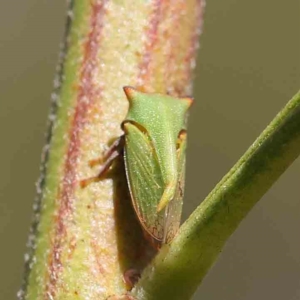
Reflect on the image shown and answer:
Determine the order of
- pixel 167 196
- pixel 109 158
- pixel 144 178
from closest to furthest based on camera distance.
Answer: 1. pixel 167 196
2. pixel 109 158
3. pixel 144 178

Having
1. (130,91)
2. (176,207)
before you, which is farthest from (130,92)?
(176,207)

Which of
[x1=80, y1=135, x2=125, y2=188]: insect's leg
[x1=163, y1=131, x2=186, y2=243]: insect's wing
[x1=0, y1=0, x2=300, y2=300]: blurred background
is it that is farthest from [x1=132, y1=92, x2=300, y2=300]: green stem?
[x1=0, y1=0, x2=300, y2=300]: blurred background

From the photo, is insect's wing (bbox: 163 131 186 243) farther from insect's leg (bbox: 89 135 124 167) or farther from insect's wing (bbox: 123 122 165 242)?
insect's leg (bbox: 89 135 124 167)

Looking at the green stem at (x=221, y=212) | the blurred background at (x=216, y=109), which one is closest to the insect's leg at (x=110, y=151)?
the green stem at (x=221, y=212)

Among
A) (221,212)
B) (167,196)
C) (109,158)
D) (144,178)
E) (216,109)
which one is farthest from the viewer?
(216,109)

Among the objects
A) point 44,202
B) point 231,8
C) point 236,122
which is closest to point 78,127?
point 44,202

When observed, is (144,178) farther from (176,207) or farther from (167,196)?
(167,196)

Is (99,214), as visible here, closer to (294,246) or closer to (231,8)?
(294,246)
